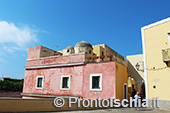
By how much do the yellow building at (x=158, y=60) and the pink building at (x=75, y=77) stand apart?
294 cm

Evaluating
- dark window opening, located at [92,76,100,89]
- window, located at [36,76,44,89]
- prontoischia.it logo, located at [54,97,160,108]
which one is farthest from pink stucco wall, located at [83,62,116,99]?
window, located at [36,76,44,89]

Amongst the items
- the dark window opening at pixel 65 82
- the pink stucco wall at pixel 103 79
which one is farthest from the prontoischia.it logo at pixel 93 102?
the dark window opening at pixel 65 82

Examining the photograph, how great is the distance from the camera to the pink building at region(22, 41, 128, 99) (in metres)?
14.7

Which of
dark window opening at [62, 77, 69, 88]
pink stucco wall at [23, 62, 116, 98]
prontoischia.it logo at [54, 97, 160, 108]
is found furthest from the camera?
dark window opening at [62, 77, 69, 88]

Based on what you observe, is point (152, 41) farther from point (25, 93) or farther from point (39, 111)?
point (25, 93)

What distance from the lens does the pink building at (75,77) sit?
48.3 ft

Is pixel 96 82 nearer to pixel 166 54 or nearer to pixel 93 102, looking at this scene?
pixel 93 102

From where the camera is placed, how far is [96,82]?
15.5m

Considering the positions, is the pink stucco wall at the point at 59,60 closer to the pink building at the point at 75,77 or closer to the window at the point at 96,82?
the pink building at the point at 75,77

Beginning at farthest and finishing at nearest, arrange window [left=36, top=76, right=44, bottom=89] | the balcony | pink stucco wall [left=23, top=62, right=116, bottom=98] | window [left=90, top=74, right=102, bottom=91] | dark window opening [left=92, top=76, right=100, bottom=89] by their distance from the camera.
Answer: window [left=36, top=76, right=44, bottom=89]
dark window opening [left=92, top=76, right=100, bottom=89]
window [left=90, top=74, right=102, bottom=91]
pink stucco wall [left=23, top=62, right=116, bottom=98]
the balcony

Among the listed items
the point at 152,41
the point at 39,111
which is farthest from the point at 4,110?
the point at 152,41

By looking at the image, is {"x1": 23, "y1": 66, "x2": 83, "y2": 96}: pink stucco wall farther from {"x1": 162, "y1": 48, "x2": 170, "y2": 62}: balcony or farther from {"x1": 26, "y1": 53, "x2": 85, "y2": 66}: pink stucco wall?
{"x1": 162, "y1": 48, "x2": 170, "y2": 62}: balcony

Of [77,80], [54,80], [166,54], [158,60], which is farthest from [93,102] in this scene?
[54,80]

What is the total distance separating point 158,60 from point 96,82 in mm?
6153
